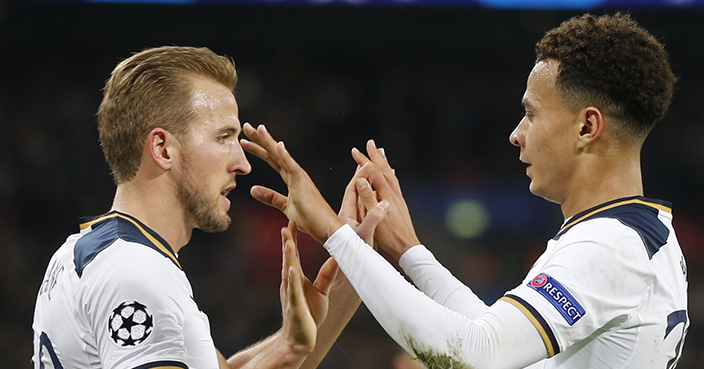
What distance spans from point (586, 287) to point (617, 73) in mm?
779

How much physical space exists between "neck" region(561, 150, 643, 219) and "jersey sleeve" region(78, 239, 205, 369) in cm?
151

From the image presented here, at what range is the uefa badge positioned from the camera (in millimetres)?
2381

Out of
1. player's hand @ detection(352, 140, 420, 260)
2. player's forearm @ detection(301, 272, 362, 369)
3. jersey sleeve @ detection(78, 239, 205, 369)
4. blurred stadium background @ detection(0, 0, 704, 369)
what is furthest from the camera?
blurred stadium background @ detection(0, 0, 704, 369)

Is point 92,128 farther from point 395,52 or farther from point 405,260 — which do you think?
point 405,260

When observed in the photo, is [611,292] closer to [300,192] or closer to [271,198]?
[300,192]

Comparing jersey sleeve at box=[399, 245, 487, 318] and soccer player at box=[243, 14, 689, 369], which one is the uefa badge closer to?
soccer player at box=[243, 14, 689, 369]

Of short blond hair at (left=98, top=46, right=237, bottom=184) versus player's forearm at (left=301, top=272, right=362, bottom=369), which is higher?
short blond hair at (left=98, top=46, right=237, bottom=184)

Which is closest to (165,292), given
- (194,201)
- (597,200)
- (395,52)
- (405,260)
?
(194,201)

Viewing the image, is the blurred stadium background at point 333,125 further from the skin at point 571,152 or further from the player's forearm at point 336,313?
the skin at point 571,152

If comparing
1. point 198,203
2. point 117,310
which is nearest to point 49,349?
point 117,310

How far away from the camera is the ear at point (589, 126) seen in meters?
2.91

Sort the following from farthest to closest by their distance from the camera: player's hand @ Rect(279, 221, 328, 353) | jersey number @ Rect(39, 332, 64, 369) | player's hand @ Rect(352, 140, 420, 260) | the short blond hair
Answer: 1. player's hand @ Rect(352, 140, 420, 260)
2. player's hand @ Rect(279, 221, 328, 353)
3. the short blond hair
4. jersey number @ Rect(39, 332, 64, 369)

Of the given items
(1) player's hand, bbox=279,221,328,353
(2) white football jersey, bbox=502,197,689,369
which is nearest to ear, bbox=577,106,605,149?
(2) white football jersey, bbox=502,197,689,369

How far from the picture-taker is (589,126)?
2941mm
